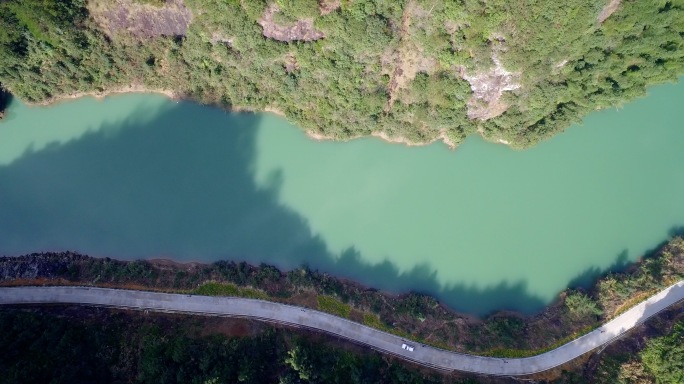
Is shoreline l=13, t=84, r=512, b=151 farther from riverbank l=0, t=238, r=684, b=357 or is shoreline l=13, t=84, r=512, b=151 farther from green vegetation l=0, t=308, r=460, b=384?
green vegetation l=0, t=308, r=460, b=384

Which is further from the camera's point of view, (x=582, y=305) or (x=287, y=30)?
(x=582, y=305)

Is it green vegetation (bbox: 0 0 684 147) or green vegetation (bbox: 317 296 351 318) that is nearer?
green vegetation (bbox: 0 0 684 147)

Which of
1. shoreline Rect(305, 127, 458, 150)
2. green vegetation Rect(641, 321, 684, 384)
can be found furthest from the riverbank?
shoreline Rect(305, 127, 458, 150)

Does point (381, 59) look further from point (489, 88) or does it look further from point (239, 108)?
point (239, 108)

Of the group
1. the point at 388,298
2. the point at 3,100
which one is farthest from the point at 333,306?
the point at 3,100

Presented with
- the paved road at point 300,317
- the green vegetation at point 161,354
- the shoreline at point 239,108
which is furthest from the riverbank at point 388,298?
the shoreline at point 239,108

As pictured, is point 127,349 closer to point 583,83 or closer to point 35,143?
point 35,143

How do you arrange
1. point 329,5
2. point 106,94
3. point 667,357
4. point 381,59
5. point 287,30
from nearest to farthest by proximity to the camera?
point 329,5 → point 667,357 → point 287,30 → point 381,59 → point 106,94
